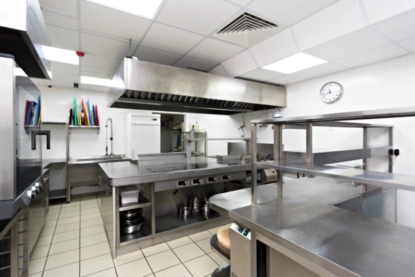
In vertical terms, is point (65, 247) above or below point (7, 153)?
below

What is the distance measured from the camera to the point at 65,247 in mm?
2480

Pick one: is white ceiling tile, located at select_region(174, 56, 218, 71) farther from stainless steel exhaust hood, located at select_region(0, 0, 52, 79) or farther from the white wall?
the white wall

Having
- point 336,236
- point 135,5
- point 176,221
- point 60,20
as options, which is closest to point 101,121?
point 60,20

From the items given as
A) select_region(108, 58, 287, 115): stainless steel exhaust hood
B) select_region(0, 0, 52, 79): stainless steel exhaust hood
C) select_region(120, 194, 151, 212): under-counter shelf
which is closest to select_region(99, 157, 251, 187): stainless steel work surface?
select_region(120, 194, 151, 212): under-counter shelf

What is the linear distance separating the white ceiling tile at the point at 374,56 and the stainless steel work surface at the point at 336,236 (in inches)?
83.0

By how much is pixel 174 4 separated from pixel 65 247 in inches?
121

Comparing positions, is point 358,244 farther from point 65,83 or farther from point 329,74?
point 65,83

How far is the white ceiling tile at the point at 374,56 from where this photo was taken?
7.48ft

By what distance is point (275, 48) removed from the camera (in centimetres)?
258

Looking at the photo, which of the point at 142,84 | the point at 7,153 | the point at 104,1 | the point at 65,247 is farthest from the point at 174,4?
the point at 65,247

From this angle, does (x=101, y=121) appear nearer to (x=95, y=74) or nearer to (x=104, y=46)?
(x=95, y=74)

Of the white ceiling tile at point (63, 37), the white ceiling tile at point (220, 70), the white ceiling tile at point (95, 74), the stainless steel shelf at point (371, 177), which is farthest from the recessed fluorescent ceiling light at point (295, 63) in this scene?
the white ceiling tile at point (95, 74)

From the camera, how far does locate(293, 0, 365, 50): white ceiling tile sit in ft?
6.08

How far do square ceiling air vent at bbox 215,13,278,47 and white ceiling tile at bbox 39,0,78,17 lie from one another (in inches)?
57.8
